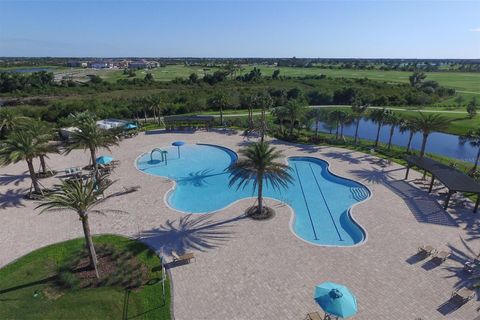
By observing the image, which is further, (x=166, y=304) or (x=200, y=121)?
(x=200, y=121)

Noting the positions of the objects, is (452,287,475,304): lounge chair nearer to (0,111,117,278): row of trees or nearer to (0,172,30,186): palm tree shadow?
(0,111,117,278): row of trees

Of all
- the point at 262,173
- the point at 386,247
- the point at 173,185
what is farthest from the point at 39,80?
the point at 386,247

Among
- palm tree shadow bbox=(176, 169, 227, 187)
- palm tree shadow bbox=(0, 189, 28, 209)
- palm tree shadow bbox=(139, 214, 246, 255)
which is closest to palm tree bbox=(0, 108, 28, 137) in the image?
palm tree shadow bbox=(0, 189, 28, 209)

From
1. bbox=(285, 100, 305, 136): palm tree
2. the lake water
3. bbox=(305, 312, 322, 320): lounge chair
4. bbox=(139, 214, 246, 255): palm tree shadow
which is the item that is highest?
bbox=(285, 100, 305, 136): palm tree

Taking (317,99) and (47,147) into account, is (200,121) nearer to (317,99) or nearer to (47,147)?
(47,147)

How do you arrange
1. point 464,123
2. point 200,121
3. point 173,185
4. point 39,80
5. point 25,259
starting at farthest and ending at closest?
point 39,80 → point 464,123 → point 200,121 → point 173,185 → point 25,259
